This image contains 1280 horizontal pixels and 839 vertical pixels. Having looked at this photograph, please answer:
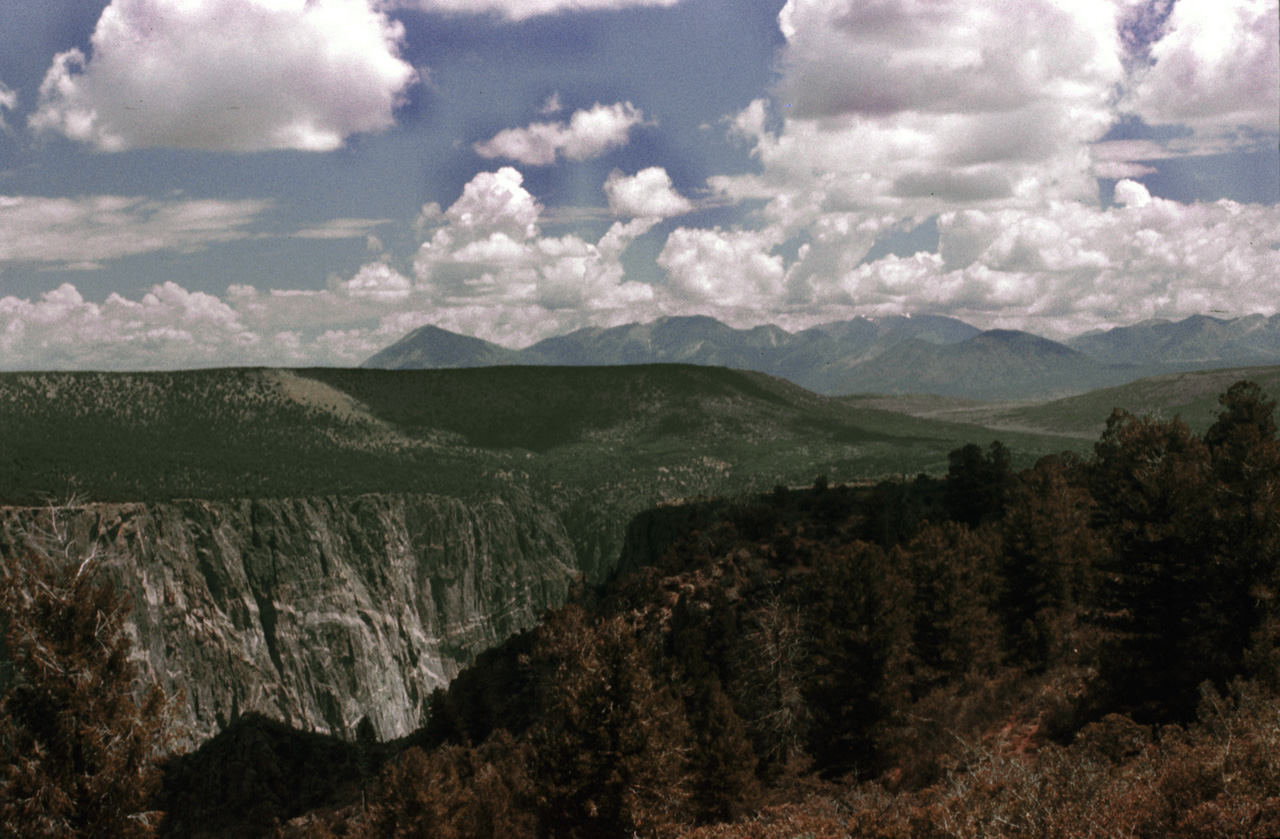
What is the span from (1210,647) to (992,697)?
1125cm

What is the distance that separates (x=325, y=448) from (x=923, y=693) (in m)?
129

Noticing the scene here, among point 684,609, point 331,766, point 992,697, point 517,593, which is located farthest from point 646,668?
point 517,593

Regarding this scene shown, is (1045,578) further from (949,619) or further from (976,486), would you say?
(976,486)

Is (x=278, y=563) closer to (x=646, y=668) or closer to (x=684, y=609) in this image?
(x=684, y=609)

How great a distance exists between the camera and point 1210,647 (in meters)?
27.1

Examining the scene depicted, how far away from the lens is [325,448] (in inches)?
5920

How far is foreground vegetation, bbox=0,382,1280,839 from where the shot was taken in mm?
18219

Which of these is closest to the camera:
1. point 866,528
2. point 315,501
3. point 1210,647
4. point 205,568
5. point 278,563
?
point 1210,647

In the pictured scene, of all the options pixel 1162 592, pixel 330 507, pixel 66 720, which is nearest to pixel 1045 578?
pixel 1162 592

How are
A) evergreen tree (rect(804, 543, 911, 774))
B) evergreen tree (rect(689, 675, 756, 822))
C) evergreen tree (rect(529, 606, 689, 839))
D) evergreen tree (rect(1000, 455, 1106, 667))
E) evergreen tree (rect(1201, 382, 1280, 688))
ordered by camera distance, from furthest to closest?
1. evergreen tree (rect(1000, 455, 1106, 667))
2. evergreen tree (rect(804, 543, 911, 774))
3. evergreen tree (rect(689, 675, 756, 822))
4. evergreen tree (rect(529, 606, 689, 839))
5. evergreen tree (rect(1201, 382, 1280, 688))

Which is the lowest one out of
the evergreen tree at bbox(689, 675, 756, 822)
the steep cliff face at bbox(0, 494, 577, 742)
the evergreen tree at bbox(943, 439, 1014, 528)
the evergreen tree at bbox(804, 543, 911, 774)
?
the steep cliff face at bbox(0, 494, 577, 742)

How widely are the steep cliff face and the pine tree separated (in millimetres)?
63688

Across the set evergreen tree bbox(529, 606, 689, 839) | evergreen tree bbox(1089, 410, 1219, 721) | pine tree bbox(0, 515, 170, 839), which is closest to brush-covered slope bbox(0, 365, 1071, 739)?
pine tree bbox(0, 515, 170, 839)

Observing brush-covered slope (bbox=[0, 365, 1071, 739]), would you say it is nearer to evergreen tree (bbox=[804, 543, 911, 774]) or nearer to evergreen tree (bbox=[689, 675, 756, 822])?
evergreen tree (bbox=[689, 675, 756, 822])
